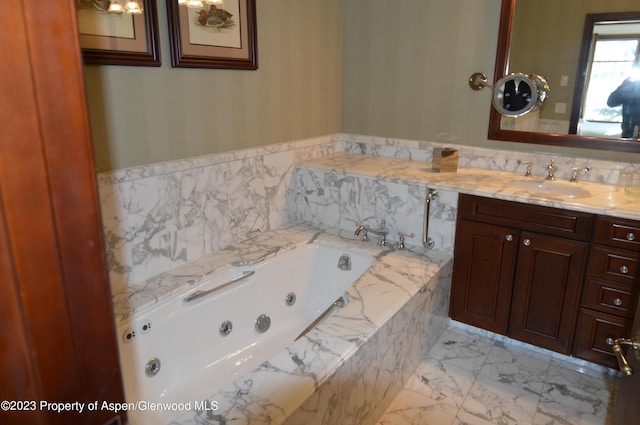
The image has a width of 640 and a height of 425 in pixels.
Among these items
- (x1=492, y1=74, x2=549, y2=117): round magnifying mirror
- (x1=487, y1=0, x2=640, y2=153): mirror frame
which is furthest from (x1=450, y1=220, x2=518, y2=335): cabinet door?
(x1=492, y1=74, x2=549, y2=117): round magnifying mirror

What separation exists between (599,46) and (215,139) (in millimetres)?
2112

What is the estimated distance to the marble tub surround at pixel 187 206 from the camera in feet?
6.79

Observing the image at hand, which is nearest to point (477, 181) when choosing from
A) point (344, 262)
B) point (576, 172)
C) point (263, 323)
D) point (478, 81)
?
point (576, 172)

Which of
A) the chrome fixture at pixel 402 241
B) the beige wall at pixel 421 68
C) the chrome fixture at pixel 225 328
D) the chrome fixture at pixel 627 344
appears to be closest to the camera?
the chrome fixture at pixel 627 344

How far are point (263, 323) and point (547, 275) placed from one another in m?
1.52

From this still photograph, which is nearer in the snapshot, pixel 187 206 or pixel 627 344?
pixel 627 344

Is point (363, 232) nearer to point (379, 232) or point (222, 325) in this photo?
point (379, 232)

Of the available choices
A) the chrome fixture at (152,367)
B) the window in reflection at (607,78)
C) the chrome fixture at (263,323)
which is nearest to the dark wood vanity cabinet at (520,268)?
the window in reflection at (607,78)

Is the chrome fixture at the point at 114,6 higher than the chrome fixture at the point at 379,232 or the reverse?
higher

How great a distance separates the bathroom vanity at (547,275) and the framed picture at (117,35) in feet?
5.71

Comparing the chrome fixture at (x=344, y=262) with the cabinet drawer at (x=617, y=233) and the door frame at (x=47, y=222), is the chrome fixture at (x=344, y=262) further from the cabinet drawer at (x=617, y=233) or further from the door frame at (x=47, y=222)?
the door frame at (x=47, y=222)

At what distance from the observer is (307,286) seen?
2.77m

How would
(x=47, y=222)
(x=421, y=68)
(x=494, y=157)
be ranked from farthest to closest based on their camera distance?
(x=421, y=68), (x=494, y=157), (x=47, y=222)

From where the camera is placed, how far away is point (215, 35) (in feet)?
7.66
